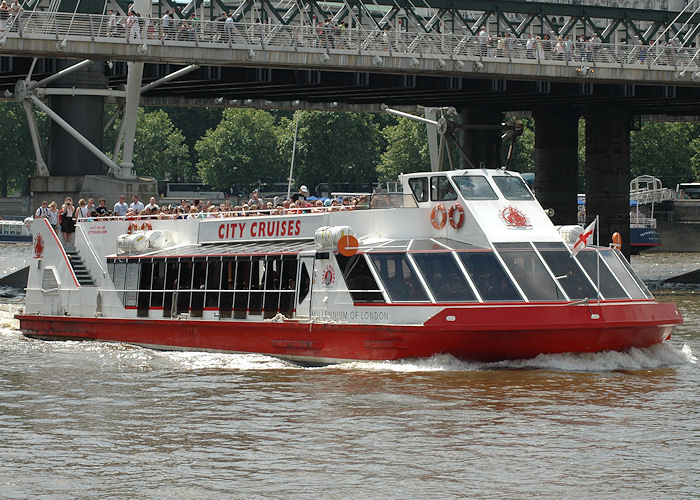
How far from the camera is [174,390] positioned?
25766 mm

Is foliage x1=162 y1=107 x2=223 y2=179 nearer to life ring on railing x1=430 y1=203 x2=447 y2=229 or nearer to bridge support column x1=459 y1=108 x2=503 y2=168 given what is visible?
bridge support column x1=459 y1=108 x2=503 y2=168

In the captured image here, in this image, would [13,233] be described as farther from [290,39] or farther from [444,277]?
[444,277]

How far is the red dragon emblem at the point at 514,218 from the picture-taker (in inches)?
1112

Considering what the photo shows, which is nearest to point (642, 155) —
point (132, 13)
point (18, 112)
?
point (18, 112)

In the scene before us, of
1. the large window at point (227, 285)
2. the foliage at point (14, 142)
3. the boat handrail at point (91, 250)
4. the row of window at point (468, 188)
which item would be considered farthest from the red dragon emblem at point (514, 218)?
the foliage at point (14, 142)

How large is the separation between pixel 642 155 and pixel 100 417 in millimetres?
99800

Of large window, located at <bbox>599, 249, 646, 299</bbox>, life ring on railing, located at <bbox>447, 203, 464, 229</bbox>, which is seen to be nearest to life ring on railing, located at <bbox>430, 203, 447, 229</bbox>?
life ring on railing, located at <bbox>447, 203, 464, 229</bbox>

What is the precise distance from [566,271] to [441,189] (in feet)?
10.4

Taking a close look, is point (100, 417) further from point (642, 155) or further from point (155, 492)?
point (642, 155)

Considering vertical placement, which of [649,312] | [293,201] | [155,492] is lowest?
[155,492]

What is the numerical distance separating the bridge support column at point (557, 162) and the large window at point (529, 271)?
47.4 meters

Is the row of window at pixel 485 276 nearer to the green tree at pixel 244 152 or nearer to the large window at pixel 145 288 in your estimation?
the large window at pixel 145 288

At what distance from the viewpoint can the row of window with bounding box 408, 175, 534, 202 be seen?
2855 centimetres

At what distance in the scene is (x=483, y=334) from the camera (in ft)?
86.4
